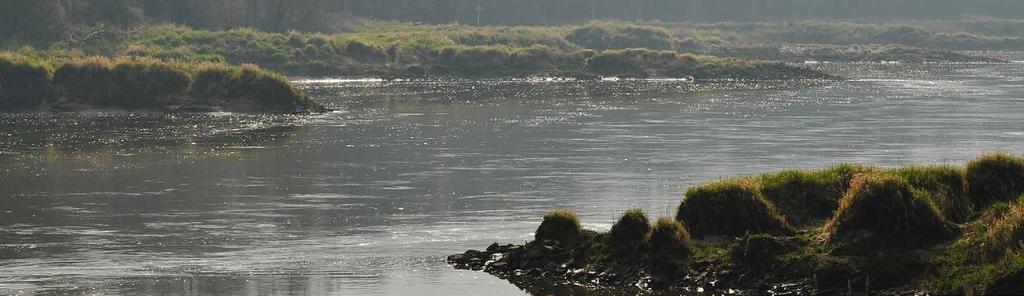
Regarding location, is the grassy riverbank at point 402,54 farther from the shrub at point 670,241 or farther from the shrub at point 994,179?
the shrub at point 994,179

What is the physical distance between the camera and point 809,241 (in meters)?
35.4

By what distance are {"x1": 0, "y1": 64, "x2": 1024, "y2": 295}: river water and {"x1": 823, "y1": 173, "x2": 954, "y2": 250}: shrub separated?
23.8ft

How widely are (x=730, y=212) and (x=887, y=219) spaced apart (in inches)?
156

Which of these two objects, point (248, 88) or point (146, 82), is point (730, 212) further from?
point (146, 82)

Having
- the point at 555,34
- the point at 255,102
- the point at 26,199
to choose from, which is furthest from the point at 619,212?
the point at 555,34

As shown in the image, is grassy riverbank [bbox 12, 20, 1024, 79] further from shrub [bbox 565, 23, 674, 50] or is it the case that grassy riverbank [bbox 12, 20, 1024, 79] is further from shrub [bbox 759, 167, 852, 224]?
shrub [bbox 759, 167, 852, 224]

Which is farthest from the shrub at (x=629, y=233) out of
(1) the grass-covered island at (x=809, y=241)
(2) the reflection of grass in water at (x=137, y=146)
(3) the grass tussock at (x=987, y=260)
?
(2) the reflection of grass in water at (x=137, y=146)

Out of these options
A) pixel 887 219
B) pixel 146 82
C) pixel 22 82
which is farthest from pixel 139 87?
pixel 887 219

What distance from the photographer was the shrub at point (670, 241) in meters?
35.9

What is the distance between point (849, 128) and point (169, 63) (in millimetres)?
39065

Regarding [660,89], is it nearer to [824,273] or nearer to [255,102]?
[255,102]

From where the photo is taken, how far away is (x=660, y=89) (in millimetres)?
118000

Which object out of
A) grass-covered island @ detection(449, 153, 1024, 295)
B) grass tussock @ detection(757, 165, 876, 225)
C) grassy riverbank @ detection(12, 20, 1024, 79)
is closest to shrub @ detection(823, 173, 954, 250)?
grass-covered island @ detection(449, 153, 1024, 295)

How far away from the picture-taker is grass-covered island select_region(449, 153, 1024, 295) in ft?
108
